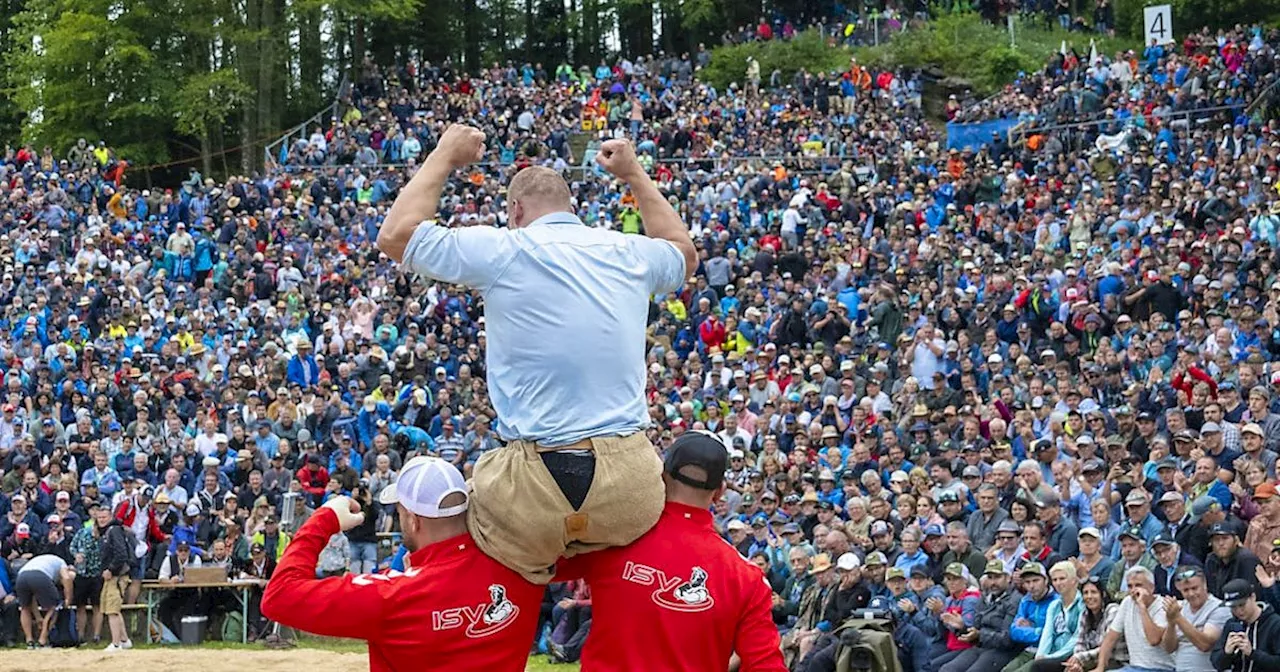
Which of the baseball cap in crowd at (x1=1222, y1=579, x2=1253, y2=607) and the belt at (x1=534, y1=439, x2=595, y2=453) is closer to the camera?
the belt at (x1=534, y1=439, x2=595, y2=453)

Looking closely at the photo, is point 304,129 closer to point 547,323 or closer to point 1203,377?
point 1203,377

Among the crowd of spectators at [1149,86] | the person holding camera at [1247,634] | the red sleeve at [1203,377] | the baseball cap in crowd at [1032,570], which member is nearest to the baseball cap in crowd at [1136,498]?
the baseball cap in crowd at [1032,570]

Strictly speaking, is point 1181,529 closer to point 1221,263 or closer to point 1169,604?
point 1169,604

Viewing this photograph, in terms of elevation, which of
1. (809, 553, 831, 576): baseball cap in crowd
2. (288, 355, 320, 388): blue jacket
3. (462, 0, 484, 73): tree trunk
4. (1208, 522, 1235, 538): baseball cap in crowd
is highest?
(462, 0, 484, 73): tree trunk

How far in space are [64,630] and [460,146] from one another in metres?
12.3

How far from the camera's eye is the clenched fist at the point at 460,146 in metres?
5.05

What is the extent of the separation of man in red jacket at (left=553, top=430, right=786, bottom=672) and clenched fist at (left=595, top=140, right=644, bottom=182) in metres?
0.83

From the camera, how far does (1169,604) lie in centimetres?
972

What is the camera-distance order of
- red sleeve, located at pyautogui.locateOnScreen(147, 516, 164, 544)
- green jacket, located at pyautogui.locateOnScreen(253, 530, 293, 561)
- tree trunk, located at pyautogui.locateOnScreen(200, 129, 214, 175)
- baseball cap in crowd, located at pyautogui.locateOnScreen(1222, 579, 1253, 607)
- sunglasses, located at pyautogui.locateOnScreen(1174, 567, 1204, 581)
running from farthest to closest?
tree trunk, located at pyautogui.locateOnScreen(200, 129, 214, 175) < red sleeve, located at pyautogui.locateOnScreen(147, 516, 164, 544) < green jacket, located at pyautogui.locateOnScreen(253, 530, 293, 561) < sunglasses, located at pyautogui.locateOnScreen(1174, 567, 1204, 581) < baseball cap in crowd, located at pyautogui.locateOnScreen(1222, 579, 1253, 607)

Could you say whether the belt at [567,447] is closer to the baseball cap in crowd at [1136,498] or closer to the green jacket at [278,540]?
the baseball cap in crowd at [1136,498]

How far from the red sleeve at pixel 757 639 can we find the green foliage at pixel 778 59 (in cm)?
3375

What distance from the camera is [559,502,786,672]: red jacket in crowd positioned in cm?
503

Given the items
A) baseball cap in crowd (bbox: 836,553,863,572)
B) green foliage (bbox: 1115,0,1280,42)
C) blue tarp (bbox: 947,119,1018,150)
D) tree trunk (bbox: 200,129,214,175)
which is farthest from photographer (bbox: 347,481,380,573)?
green foliage (bbox: 1115,0,1280,42)

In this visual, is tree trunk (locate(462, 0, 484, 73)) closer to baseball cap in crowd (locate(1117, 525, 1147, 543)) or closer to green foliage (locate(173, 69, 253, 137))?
green foliage (locate(173, 69, 253, 137))
